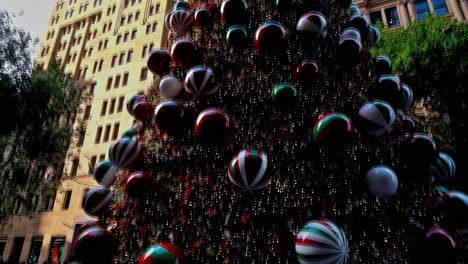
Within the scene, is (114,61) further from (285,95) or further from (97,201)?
(285,95)

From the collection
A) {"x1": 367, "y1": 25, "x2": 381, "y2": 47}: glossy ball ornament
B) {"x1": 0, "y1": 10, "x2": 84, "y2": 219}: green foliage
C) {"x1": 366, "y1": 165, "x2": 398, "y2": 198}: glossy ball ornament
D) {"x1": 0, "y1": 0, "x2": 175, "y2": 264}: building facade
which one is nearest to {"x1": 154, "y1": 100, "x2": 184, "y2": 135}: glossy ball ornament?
{"x1": 366, "y1": 165, "x2": 398, "y2": 198}: glossy ball ornament

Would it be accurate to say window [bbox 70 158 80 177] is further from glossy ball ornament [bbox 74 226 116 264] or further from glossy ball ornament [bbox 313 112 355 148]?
glossy ball ornament [bbox 313 112 355 148]

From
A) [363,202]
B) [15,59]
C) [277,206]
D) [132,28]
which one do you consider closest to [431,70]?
[363,202]

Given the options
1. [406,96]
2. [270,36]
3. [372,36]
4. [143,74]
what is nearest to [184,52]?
[270,36]

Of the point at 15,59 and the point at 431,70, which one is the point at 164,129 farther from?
the point at 15,59

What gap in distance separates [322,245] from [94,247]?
331 cm

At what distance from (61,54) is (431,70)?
3871 cm

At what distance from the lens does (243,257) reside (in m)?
4.32

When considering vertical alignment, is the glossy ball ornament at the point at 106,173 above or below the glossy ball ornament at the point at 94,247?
above

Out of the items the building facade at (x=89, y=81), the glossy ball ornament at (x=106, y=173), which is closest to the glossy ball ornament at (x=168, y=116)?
the glossy ball ornament at (x=106, y=173)

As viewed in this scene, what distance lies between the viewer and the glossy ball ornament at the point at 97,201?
17.6 ft

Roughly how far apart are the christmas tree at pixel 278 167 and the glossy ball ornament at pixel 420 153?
0.8 inches

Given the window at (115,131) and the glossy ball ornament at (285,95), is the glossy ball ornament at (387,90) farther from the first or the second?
the window at (115,131)

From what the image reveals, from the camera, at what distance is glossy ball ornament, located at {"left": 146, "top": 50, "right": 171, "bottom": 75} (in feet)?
20.7
